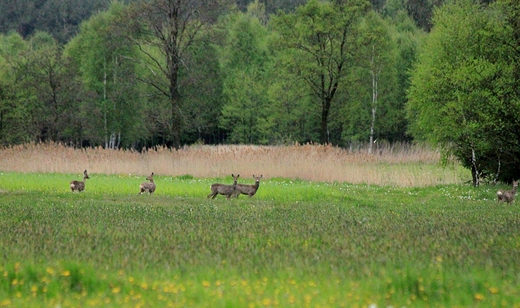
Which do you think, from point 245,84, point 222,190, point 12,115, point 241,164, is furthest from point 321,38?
point 222,190

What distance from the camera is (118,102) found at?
6172 cm

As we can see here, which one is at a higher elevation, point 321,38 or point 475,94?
point 321,38

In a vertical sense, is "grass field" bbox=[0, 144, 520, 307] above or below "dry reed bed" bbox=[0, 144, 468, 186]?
below

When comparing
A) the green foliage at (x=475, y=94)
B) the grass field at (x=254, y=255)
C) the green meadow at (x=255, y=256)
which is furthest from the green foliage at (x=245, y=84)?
the grass field at (x=254, y=255)

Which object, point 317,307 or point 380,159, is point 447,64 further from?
point 317,307

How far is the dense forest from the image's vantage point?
90.1ft

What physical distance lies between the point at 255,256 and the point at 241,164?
21.2 m

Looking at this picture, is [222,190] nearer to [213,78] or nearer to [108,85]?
[213,78]

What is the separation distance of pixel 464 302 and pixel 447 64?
21648mm

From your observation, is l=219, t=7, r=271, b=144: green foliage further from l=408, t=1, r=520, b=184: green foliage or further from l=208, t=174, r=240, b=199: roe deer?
l=208, t=174, r=240, b=199: roe deer

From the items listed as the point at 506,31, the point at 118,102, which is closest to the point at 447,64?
the point at 506,31

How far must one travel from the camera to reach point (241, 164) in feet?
102

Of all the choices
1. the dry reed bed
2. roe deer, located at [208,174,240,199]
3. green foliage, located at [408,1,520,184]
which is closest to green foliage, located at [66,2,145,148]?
the dry reed bed

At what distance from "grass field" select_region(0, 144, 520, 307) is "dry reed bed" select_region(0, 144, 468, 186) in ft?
37.0
